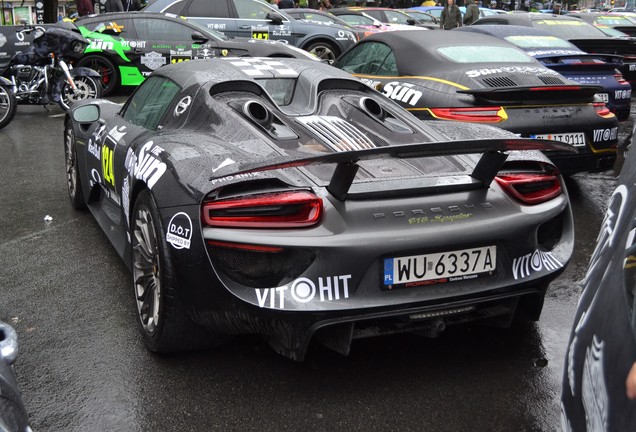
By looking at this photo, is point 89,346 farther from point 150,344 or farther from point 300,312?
A: point 300,312

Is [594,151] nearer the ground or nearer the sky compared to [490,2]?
nearer the sky

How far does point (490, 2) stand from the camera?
152ft

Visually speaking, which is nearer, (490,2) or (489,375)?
(489,375)

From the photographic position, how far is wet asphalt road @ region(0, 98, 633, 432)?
2.81 metres

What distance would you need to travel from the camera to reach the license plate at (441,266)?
2807 millimetres

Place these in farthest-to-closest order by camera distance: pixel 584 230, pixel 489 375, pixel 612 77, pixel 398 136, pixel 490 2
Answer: pixel 490 2 → pixel 612 77 → pixel 584 230 → pixel 398 136 → pixel 489 375

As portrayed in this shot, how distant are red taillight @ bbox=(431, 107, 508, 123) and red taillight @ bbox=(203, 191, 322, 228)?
9.69ft

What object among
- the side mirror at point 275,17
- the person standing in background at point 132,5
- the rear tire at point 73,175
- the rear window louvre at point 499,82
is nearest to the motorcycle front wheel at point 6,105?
the rear tire at point 73,175

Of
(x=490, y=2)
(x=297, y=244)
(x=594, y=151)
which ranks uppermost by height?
(x=297, y=244)

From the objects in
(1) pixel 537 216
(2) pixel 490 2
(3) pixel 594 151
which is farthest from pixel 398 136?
(2) pixel 490 2

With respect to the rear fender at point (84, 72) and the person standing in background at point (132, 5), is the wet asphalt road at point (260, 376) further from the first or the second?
the person standing in background at point (132, 5)

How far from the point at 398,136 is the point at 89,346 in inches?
74.4

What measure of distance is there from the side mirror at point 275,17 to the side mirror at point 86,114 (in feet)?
30.7

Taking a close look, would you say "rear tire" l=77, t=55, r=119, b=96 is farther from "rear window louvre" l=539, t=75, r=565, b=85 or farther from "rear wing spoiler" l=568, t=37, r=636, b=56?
"rear window louvre" l=539, t=75, r=565, b=85
